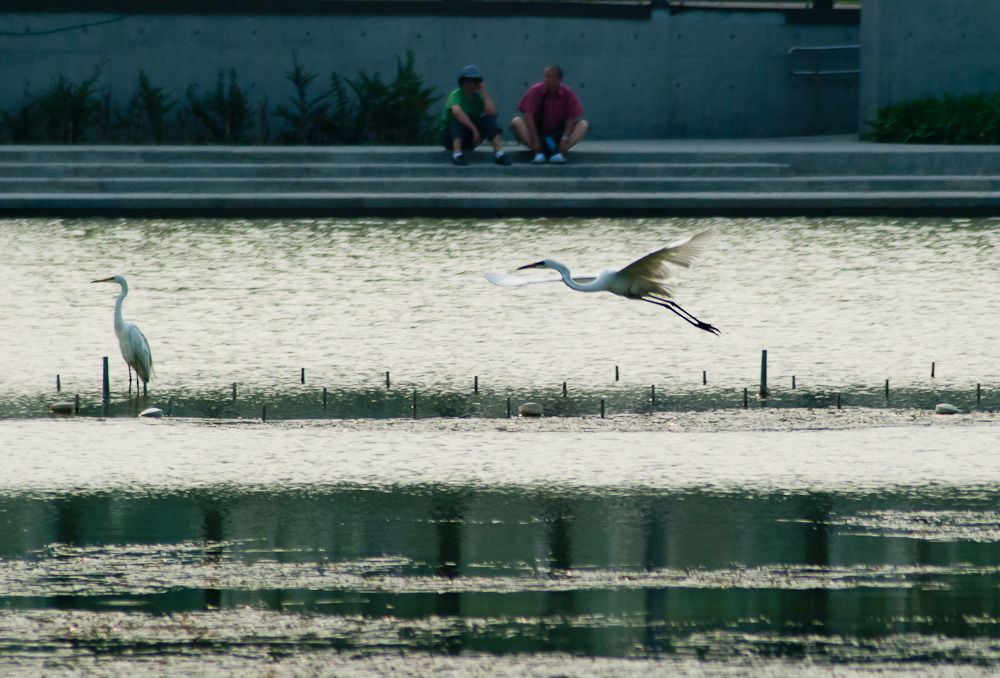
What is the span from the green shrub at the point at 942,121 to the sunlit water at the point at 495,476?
5.16m

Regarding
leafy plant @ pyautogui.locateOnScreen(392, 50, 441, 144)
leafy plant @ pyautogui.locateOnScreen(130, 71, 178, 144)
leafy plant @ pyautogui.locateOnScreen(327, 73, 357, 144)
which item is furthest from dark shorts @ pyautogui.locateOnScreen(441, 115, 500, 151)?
leafy plant @ pyautogui.locateOnScreen(130, 71, 178, 144)

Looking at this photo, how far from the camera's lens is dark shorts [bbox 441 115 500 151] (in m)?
15.6

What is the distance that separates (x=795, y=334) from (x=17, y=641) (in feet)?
22.1

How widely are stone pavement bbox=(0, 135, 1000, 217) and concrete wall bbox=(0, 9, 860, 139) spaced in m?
2.23

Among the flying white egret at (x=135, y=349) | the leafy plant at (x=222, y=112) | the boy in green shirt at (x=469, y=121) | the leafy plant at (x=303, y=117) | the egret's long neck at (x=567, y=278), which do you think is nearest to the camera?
the egret's long neck at (x=567, y=278)

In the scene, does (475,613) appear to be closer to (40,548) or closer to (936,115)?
(40,548)

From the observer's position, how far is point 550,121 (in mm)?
15656

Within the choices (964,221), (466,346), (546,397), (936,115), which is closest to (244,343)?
(466,346)

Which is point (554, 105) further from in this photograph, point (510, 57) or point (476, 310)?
point (476, 310)

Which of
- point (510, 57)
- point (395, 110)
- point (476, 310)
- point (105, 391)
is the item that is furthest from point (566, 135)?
point (105, 391)

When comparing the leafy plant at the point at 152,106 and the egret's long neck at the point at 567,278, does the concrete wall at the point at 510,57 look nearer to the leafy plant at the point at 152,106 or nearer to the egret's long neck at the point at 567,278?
the leafy plant at the point at 152,106

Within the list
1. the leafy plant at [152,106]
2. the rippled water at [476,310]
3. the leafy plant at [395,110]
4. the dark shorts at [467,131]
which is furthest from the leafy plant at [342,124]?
the rippled water at [476,310]

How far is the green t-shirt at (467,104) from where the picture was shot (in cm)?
1548

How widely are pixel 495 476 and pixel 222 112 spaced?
12107mm
